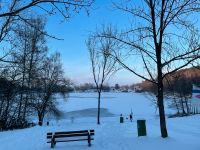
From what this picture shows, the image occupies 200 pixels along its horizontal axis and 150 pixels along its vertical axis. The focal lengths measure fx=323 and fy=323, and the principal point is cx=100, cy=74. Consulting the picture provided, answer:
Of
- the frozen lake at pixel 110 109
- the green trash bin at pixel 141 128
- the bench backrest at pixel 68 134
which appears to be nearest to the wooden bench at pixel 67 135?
the bench backrest at pixel 68 134

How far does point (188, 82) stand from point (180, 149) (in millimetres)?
48091

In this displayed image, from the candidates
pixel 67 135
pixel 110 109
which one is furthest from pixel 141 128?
pixel 110 109

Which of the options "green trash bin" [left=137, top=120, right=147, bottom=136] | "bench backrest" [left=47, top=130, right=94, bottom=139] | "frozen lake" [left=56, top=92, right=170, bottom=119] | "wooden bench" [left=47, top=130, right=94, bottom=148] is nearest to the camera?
"wooden bench" [left=47, top=130, right=94, bottom=148]

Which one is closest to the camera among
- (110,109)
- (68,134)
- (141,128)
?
(68,134)

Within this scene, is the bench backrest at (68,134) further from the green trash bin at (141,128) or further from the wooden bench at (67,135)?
the green trash bin at (141,128)

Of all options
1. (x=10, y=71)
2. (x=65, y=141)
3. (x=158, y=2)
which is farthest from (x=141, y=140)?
(x=10, y=71)

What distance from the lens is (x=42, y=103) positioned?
36219 mm

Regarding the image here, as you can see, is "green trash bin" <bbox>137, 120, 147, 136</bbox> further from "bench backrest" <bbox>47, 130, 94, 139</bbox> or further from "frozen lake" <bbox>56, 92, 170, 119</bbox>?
"frozen lake" <bbox>56, 92, 170, 119</bbox>

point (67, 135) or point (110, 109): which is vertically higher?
point (110, 109)

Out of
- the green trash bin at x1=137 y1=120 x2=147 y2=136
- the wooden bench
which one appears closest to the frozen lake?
the green trash bin at x1=137 y1=120 x2=147 y2=136

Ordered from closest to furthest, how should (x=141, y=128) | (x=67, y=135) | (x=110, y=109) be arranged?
(x=67, y=135), (x=141, y=128), (x=110, y=109)

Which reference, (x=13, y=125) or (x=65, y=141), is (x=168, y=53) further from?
(x=13, y=125)

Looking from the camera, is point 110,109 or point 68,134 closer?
point 68,134

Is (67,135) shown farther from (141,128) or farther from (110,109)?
(110,109)
